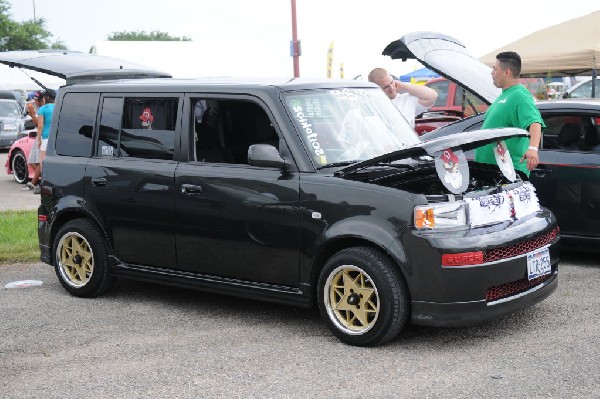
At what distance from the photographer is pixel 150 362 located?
5.36 m

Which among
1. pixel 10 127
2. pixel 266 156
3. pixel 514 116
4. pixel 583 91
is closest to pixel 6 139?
pixel 10 127

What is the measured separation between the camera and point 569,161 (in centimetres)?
786

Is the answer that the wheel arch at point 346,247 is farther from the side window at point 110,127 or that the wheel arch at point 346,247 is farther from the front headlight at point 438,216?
the side window at point 110,127

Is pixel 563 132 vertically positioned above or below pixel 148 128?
below

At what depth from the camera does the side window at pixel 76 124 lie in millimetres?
7117

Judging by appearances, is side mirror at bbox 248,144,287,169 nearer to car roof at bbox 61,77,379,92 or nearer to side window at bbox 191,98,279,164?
side window at bbox 191,98,279,164

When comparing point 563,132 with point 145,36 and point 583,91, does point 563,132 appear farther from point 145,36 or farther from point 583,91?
point 145,36

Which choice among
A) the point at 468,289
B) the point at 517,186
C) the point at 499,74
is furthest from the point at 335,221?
the point at 499,74

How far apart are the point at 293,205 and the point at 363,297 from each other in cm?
77

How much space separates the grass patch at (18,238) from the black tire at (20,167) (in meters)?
5.68

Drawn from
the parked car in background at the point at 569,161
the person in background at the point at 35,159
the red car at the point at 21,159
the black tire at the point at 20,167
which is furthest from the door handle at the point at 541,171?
the black tire at the point at 20,167

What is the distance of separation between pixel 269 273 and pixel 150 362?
3.51 feet

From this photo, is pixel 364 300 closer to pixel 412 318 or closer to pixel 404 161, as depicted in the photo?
pixel 412 318

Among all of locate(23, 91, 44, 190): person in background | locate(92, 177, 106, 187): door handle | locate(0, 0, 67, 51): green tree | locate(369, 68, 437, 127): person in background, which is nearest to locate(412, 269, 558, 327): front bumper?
locate(92, 177, 106, 187): door handle
